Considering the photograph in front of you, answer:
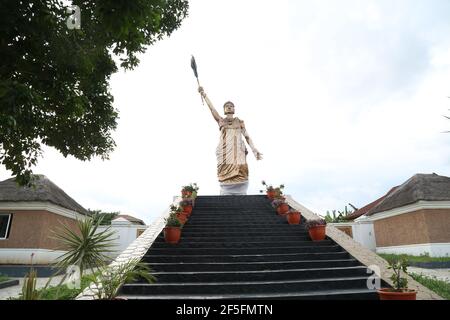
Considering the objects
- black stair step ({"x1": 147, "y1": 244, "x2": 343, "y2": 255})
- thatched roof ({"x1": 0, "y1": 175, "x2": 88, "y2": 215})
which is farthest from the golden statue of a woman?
black stair step ({"x1": 147, "y1": 244, "x2": 343, "y2": 255})

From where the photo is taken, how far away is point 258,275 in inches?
247

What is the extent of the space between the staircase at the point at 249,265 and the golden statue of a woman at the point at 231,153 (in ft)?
19.4

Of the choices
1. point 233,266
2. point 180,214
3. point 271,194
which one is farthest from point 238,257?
point 271,194

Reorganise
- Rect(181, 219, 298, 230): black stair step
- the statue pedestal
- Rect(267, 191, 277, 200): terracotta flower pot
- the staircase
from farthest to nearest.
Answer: the statue pedestal
Rect(267, 191, 277, 200): terracotta flower pot
Rect(181, 219, 298, 230): black stair step
the staircase

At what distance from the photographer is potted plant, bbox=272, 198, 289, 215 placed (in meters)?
11.0

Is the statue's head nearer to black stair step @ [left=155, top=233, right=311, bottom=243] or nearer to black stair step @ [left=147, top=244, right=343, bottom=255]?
black stair step @ [left=155, top=233, right=311, bottom=243]

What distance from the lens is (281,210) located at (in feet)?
36.5

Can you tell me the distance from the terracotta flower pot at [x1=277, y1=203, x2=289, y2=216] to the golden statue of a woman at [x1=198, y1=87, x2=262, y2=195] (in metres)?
5.03

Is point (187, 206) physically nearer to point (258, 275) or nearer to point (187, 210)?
point (187, 210)

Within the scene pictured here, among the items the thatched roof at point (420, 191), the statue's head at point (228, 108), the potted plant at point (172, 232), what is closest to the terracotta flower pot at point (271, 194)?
the statue's head at point (228, 108)

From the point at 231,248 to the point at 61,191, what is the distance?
43.3ft

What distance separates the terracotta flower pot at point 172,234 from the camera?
8.05 meters

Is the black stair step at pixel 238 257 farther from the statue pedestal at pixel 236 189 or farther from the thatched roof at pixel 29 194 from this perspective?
the statue pedestal at pixel 236 189

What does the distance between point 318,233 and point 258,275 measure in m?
2.78
